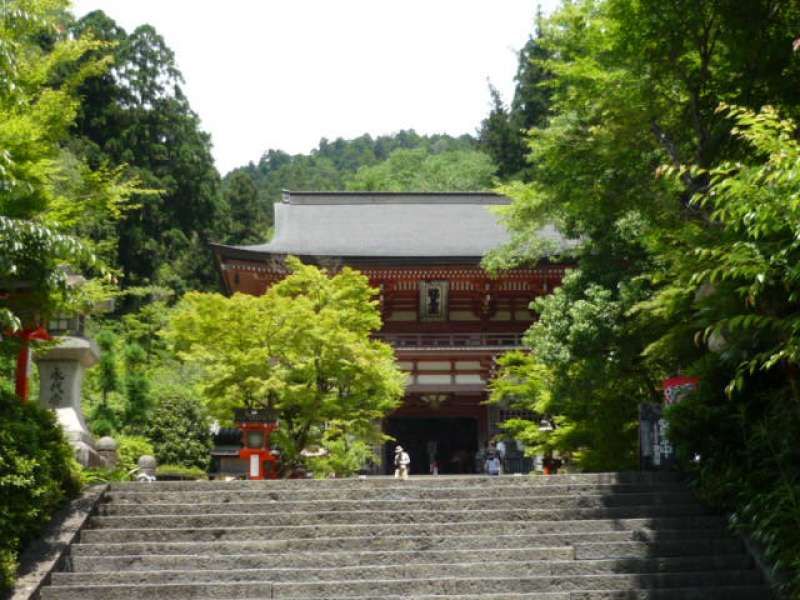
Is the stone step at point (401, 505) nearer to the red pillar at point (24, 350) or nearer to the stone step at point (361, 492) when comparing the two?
the stone step at point (361, 492)

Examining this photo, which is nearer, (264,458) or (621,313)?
(621,313)

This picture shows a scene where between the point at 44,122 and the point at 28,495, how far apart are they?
15.1 feet

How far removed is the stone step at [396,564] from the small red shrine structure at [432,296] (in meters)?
16.4

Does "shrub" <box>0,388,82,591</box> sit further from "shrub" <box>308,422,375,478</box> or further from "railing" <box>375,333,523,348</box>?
"railing" <box>375,333,523,348</box>

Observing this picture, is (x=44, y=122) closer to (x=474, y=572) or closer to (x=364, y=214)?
(x=474, y=572)

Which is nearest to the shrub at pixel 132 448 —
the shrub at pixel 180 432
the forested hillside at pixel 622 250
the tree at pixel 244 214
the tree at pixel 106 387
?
the forested hillside at pixel 622 250

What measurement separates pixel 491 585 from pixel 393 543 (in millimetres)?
1129

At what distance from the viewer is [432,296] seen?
27.8 meters

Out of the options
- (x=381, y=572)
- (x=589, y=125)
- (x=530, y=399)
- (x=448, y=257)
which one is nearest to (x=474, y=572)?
(x=381, y=572)

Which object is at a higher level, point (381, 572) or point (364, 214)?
point (364, 214)

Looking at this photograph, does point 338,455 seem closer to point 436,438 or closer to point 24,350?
point 24,350

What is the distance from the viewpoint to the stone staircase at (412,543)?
846cm

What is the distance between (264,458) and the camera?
17.3 m

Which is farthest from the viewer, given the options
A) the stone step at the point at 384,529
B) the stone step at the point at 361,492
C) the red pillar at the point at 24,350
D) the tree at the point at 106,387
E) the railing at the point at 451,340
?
the railing at the point at 451,340
